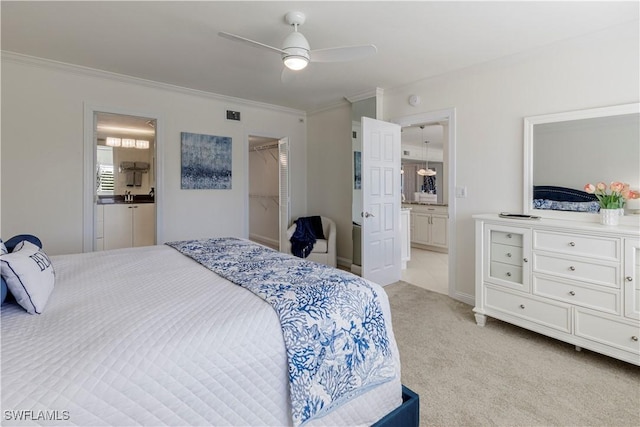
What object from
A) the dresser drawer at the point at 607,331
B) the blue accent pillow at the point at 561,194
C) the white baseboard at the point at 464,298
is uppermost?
the blue accent pillow at the point at 561,194

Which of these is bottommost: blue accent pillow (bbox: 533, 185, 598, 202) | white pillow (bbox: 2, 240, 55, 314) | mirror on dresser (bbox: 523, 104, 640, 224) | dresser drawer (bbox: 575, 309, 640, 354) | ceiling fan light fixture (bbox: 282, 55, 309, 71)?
dresser drawer (bbox: 575, 309, 640, 354)

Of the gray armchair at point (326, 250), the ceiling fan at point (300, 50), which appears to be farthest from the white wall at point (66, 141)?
the ceiling fan at point (300, 50)

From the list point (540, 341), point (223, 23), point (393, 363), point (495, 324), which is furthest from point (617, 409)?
point (223, 23)

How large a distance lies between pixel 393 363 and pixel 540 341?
181cm

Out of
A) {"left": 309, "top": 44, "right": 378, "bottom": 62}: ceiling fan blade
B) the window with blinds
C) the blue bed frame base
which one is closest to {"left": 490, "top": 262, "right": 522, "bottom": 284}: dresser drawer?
the blue bed frame base

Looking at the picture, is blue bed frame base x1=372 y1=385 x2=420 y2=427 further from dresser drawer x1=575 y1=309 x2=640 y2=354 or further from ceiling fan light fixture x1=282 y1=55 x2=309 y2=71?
ceiling fan light fixture x1=282 y1=55 x2=309 y2=71

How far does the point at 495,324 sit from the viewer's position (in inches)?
115

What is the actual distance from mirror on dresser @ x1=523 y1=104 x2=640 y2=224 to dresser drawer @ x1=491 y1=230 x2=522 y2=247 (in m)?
0.43

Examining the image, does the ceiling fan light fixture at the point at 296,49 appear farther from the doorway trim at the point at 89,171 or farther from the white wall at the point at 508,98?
the doorway trim at the point at 89,171

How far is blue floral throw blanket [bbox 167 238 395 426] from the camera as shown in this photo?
1.21 metres

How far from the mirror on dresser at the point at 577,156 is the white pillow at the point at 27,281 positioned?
11.5 feet

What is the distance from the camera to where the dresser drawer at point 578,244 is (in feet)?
7.16

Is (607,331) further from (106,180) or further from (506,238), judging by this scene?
(106,180)

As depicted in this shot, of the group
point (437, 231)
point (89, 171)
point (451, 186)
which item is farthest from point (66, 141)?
point (437, 231)
